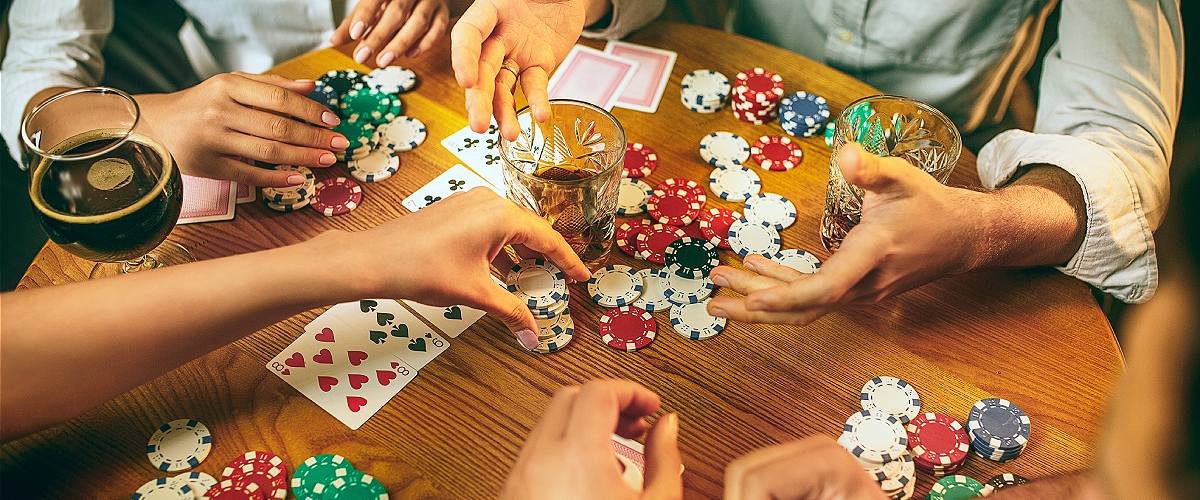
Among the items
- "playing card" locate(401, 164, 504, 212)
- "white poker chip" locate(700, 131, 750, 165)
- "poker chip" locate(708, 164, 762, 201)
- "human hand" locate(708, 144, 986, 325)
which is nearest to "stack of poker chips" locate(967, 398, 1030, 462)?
"human hand" locate(708, 144, 986, 325)

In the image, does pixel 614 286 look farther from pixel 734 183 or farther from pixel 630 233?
pixel 734 183

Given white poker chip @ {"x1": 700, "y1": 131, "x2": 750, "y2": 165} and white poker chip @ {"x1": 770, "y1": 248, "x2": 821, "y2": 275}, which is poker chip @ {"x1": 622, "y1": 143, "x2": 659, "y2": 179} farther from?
white poker chip @ {"x1": 770, "y1": 248, "x2": 821, "y2": 275}

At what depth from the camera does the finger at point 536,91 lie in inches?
58.7

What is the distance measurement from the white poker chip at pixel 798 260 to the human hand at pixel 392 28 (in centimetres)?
102

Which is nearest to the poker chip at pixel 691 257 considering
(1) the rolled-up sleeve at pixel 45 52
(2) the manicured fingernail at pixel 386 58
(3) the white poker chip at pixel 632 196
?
(3) the white poker chip at pixel 632 196

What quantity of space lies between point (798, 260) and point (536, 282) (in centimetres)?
52

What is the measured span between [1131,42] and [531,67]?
1.33 metres

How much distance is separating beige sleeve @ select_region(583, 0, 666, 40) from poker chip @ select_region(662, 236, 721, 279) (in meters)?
0.70

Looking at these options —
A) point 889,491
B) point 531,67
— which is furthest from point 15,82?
point 889,491

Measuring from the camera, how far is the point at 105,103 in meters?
1.38

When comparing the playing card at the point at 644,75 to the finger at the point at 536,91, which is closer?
the finger at the point at 536,91

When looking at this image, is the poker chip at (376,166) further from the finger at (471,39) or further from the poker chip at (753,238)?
the poker chip at (753,238)

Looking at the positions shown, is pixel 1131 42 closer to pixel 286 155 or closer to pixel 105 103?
pixel 286 155

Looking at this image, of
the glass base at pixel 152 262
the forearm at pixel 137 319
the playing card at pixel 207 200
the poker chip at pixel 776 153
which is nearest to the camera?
the forearm at pixel 137 319
